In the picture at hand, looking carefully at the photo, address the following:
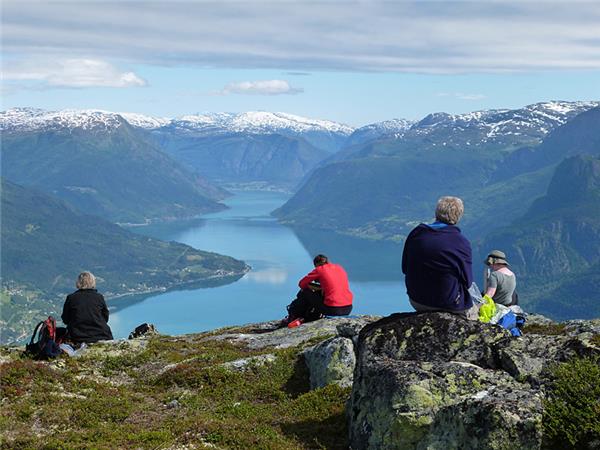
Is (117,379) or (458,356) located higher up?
(458,356)

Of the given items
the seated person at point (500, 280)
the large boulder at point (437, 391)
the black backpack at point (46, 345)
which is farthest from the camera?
the seated person at point (500, 280)

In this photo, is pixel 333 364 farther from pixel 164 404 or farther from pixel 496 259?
pixel 496 259

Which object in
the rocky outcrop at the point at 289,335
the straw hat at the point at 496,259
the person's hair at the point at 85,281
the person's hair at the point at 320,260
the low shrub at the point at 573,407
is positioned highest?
the straw hat at the point at 496,259

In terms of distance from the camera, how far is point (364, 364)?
14258mm

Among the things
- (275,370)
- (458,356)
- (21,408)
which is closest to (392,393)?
(458,356)

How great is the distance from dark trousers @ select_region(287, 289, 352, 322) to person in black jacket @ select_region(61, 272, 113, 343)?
26.0ft

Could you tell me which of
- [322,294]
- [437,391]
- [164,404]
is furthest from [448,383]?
[322,294]

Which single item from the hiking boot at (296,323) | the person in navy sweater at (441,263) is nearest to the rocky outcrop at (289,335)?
the hiking boot at (296,323)

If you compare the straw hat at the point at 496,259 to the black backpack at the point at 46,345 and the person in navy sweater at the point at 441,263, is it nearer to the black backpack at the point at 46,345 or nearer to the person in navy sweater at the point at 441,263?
the person in navy sweater at the point at 441,263

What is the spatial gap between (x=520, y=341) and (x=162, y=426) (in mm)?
8172

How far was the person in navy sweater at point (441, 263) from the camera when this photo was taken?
15.1 metres

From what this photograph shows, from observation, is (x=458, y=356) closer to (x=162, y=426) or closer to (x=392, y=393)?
(x=392, y=393)

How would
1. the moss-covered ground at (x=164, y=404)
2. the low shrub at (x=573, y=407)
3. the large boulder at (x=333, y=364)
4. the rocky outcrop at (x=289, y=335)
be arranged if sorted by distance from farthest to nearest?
the rocky outcrop at (x=289, y=335) → the large boulder at (x=333, y=364) → the moss-covered ground at (x=164, y=404) → the low shrub at (x=573, y=407)

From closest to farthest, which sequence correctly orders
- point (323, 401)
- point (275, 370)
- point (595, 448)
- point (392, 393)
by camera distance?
point (595, 448)
point (392, 393)
point (323, 401)
point (275, 370)
